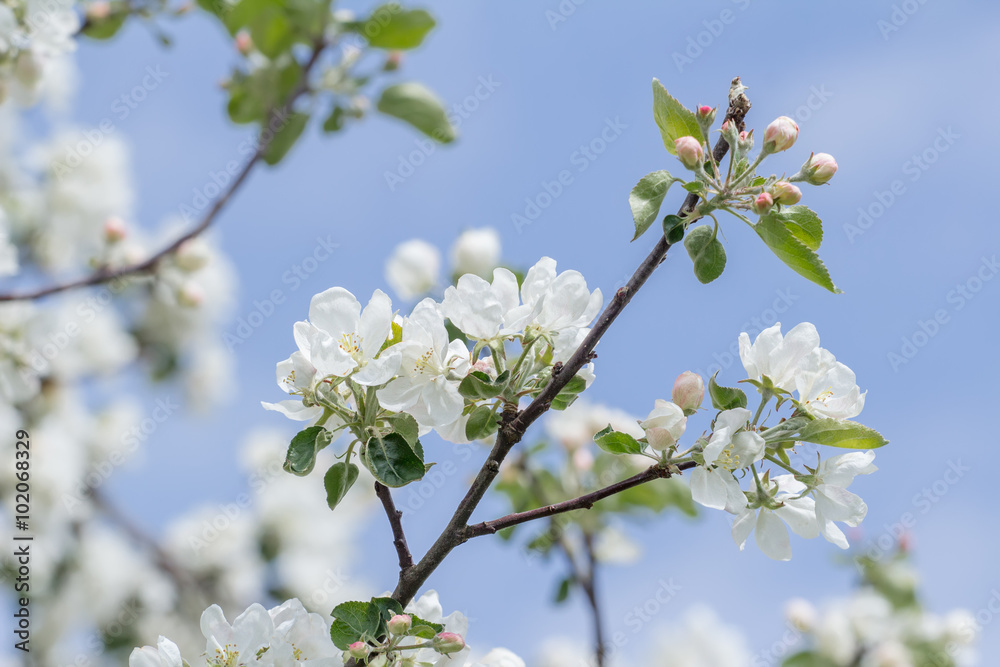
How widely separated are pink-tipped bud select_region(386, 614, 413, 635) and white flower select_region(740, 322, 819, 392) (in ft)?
1.77

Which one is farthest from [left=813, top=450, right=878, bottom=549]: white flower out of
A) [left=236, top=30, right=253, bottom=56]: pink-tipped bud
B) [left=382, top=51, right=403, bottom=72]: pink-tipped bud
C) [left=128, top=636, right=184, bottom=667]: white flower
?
[left=236, top=30, right=253, bottom=56]: pink-tipped bud

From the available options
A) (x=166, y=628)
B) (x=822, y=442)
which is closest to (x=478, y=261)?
(x=822, y=442)

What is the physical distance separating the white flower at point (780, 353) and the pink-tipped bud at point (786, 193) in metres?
0.16

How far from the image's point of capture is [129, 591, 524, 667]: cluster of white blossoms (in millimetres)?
1010

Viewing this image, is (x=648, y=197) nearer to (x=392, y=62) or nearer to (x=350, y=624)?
(x=350, y=624)

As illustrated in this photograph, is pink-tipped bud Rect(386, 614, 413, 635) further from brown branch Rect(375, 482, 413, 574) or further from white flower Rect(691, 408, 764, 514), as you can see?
white flower Rect(691, 408, 764, 514)

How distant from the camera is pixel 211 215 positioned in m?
2.19

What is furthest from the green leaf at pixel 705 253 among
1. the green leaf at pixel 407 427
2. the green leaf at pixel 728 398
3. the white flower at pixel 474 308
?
the green leaf at pixel 407 427

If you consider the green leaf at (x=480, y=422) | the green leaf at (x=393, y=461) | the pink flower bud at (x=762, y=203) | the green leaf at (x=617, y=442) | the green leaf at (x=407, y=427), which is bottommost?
the green leaf at (x=393, y=461)

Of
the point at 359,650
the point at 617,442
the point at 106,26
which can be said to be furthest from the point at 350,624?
the point at 106,26

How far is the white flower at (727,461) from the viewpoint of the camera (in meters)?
1.00

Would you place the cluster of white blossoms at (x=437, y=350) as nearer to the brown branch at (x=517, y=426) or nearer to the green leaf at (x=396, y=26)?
the brown branch at (x=517, y=426)

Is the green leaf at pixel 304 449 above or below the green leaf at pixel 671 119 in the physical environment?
below

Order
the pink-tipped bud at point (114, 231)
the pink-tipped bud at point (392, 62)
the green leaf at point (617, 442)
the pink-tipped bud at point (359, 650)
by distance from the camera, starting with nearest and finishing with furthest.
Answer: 1. the pink-tipped bud at point (359, 650)
2. the green leaf at point (617, 442)
3. the pink-tipped bud at point (392, 62)
4. the pink-tipped bud at point (114, 231)
